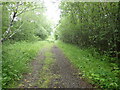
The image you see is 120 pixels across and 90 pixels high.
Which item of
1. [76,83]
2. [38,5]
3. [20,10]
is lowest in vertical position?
[76,83]

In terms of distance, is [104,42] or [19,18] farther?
[19,18]

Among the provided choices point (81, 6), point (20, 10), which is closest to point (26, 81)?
point (20, 10)

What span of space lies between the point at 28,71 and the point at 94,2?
7.28 metres

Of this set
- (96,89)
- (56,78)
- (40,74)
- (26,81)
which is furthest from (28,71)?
(96,89)

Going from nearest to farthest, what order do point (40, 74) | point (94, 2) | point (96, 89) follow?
point (96, 89) → point (40, 74) → point (94, 2)

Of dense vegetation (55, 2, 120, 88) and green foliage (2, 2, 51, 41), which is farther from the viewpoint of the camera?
green foliage (2, 2, 51, 41)

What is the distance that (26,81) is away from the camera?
18.8ft

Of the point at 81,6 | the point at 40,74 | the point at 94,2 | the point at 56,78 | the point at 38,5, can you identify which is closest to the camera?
the point at 56,78

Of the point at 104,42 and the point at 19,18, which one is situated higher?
the point at 19,18

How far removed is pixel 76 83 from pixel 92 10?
7024 mm

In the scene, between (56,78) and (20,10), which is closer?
(56,78)

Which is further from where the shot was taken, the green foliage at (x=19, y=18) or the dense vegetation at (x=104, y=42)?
the green foliage at (x=19, y=18)

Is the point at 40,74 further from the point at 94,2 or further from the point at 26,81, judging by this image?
the point at 94,2

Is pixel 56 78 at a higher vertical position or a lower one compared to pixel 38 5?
lower
